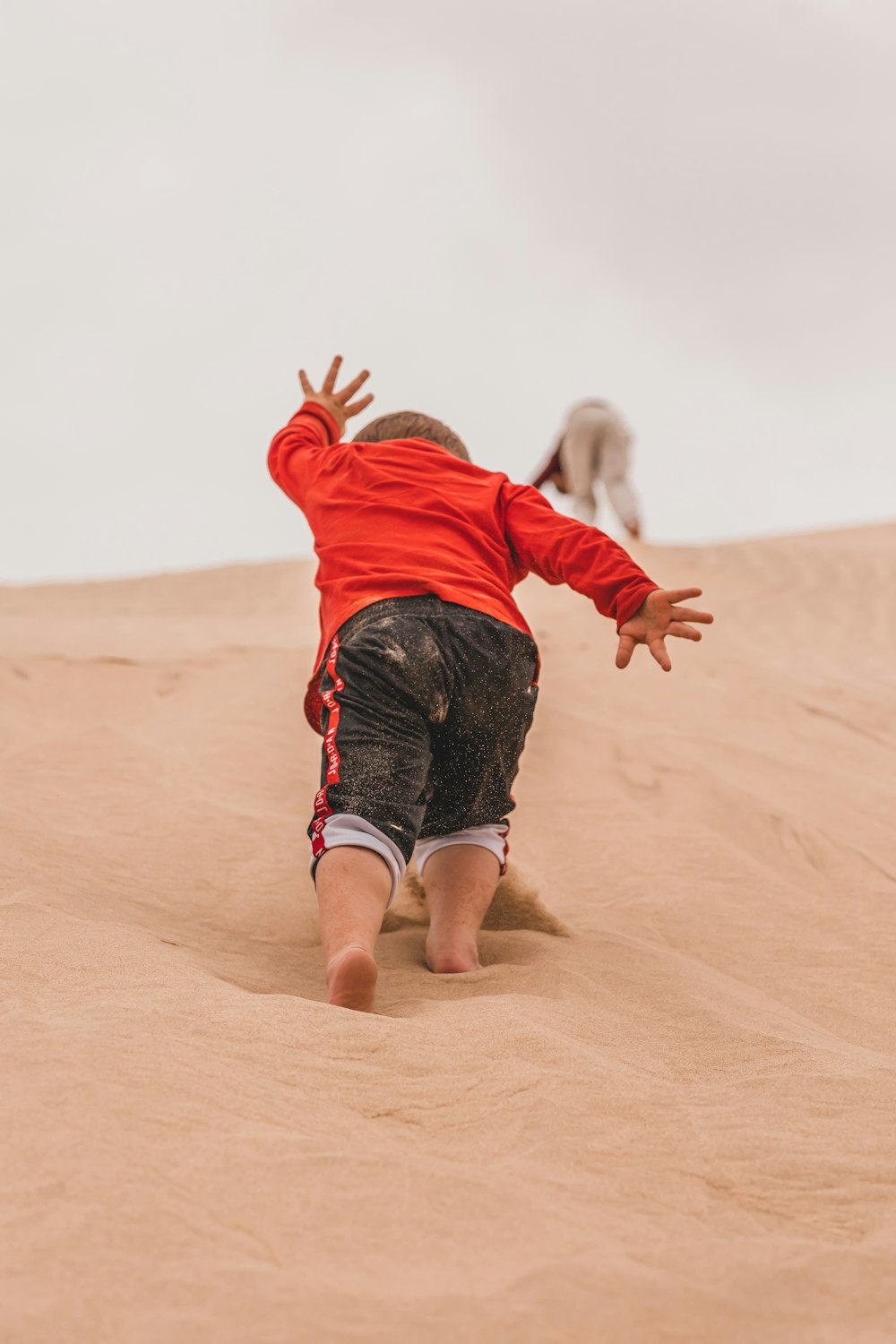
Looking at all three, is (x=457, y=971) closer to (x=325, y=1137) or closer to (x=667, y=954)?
(x=667, y=954)

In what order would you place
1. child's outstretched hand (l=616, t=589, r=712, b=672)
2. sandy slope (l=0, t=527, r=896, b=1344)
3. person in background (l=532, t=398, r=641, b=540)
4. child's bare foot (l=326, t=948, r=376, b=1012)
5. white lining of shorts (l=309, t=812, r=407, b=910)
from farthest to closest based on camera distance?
person in background (l=532, t=398, r=641, b=540) → child's outstretched hand (l=616, t=589, r=712, b=672) → white lining of shorts (l=309, t=812, r=407, b=910) → child's bare foot (l=326, t=948, r=376, b=1012) → sandy slope (l=0, t=527, r=896, b=1344)

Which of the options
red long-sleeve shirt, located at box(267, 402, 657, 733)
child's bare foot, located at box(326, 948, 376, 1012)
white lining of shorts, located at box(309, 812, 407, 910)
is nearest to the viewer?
child's bare foot, located at box(326, 948, 376, 1012)

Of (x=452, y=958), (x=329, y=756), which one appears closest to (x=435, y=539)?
(x=329, y=756)

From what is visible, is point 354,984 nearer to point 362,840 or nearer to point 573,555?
point 362,840

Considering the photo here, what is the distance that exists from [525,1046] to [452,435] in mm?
1528

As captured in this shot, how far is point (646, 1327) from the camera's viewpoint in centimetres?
99

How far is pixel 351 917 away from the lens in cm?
189

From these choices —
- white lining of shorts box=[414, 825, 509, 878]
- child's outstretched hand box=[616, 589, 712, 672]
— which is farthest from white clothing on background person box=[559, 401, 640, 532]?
child's outstretched hand box=[616, 589, 712, 672]

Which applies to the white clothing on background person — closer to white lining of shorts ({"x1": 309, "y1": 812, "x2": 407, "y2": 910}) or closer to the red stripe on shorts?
the red stripe on shorts

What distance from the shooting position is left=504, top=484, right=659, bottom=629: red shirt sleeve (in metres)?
2.17

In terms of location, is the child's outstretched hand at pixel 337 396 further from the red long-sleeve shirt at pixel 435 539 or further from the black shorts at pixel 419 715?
the black shorts at pixel 419 715

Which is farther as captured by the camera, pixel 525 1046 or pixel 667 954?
pixel 667 954

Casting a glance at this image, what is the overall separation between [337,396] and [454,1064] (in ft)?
6.35

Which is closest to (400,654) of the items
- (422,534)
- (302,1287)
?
(422,534)
